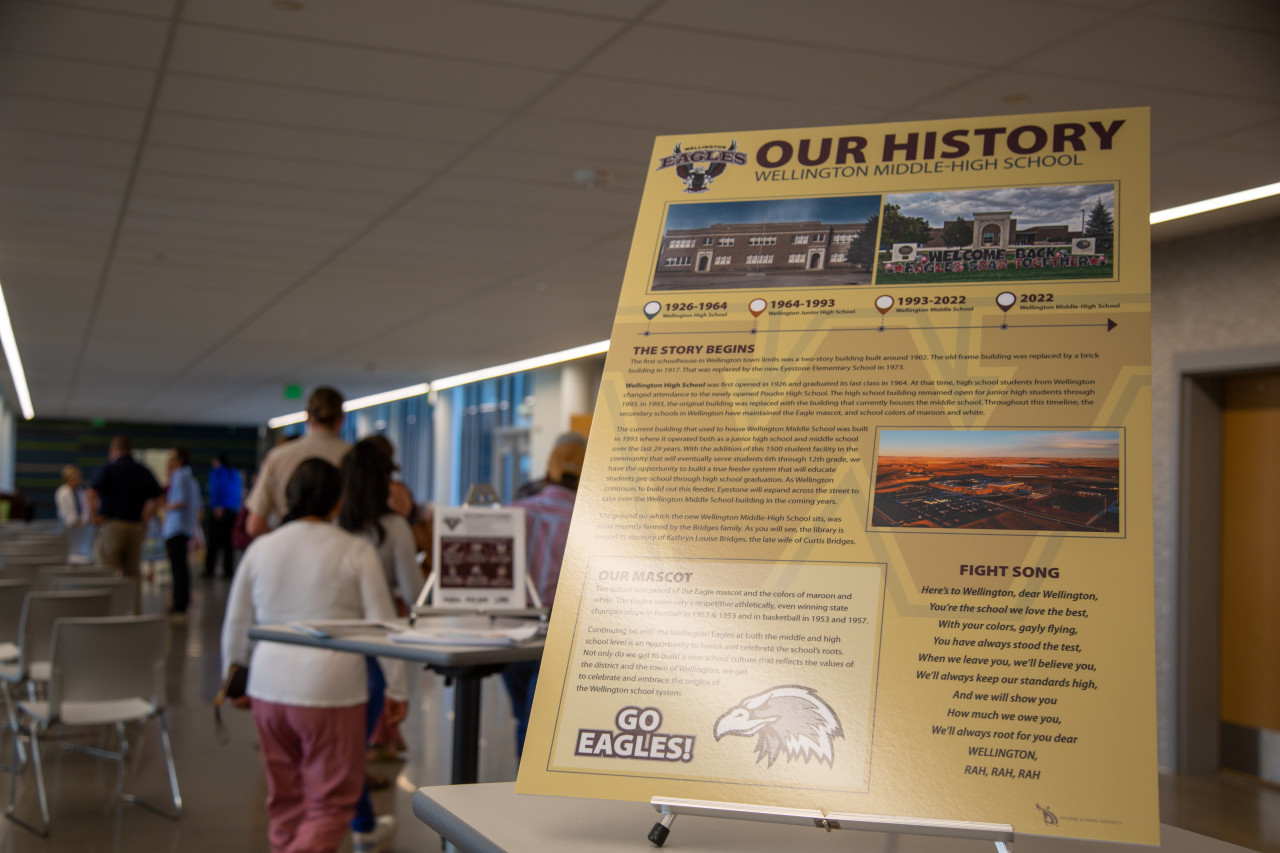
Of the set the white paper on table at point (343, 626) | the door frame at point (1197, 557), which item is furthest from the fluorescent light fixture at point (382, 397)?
the white paper on table at point (343, 626)

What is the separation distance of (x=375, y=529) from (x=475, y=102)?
163 centimetres

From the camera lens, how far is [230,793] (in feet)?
14.6

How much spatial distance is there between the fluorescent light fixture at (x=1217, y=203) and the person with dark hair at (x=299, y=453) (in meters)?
3.74

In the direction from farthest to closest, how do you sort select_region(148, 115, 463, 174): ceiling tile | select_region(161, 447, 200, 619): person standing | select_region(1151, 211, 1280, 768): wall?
select_region(161, 447, 200, 619): person standing → select_region(1151, 211, 1280, 768): wall → select_region(148, 115, 463, 174): ceiling tile

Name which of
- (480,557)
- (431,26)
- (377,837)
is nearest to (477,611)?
(480,557)

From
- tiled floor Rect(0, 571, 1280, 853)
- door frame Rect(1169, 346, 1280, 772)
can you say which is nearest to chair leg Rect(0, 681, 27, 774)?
tiled floor Rect(0, 571, 1280, 853)

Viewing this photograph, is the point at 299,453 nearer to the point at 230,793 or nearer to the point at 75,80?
the point at 230,793

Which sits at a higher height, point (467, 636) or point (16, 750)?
point (467, 636)

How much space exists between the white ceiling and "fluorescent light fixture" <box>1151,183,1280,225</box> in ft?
0.44

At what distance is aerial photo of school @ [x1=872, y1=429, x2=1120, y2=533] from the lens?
0.96m

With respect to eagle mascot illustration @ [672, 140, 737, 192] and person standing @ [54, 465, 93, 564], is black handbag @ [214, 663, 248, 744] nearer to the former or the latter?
eagle mascot illustration @ [672, 140, 737, 192]

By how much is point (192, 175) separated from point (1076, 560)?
498cm

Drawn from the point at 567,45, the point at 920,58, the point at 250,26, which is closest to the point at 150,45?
the point at 250,26

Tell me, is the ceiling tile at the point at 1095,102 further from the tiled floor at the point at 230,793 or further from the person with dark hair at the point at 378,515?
the tiled floor at the point at 230,793
